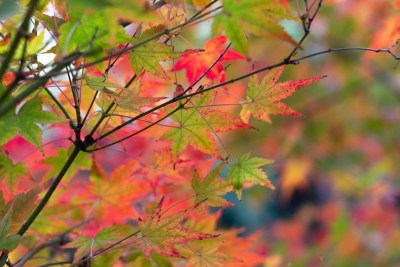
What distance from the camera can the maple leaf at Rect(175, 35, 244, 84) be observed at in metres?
0.60

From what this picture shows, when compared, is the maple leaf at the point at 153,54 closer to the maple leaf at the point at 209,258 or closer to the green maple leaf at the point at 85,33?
the green maple leaf at the point at 85,33

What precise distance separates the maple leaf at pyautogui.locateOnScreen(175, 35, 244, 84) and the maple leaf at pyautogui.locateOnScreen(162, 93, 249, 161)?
0.08 m

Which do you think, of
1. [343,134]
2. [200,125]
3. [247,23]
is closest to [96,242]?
[200,125]

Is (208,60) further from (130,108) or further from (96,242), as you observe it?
(96,242)

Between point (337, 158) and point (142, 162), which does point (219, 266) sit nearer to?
point (142, 162)

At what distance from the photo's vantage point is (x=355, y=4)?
289cm

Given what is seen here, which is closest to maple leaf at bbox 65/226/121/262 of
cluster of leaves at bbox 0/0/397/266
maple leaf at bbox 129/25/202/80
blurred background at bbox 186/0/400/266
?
cluster of leaves at bbox 0/0/397/266

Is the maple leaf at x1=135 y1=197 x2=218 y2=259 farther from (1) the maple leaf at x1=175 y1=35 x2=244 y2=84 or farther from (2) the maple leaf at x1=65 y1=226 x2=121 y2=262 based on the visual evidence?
(1) the maple leaf at x1=175 y1=35 x2=244 y2=84

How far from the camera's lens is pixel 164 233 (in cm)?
49

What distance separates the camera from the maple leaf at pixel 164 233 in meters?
0.48

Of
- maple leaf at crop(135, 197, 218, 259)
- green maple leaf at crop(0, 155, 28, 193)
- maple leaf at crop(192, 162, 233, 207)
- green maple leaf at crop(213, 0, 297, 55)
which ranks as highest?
green maple leaf at crop(0, 155, 28, 193)

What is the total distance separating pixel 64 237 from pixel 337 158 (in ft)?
9.30

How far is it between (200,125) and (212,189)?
9 cm

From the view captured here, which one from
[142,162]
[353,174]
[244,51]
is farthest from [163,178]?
[353,174]
